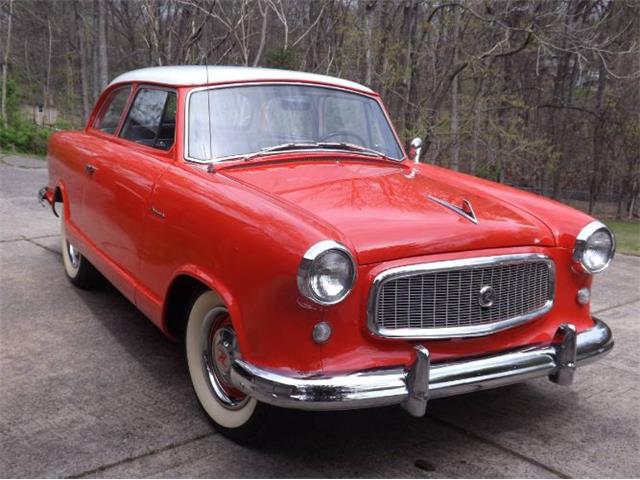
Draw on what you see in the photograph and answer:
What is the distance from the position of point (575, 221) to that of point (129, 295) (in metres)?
2.42

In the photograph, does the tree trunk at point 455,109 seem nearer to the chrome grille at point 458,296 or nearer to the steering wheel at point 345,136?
the steering wheel at point 345,136

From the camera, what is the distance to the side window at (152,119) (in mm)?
3666

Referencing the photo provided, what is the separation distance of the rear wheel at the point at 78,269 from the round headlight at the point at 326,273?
115 inches

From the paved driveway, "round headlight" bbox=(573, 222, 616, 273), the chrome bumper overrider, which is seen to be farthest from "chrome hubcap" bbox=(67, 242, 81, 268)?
"round headlight" bbox=(573, 222, 616, 273)

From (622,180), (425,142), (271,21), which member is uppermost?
(271,21)

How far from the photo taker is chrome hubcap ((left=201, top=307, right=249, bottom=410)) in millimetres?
2773

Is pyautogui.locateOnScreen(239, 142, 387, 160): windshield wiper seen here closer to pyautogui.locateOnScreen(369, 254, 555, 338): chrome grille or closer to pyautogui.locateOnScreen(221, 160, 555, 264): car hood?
pyautogui.locateOnScreen(221, 160, 555, 264): car hood

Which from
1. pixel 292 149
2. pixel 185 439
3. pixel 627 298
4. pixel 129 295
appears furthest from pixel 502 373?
pixel 627 298

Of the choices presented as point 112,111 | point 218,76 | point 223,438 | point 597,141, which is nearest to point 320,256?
point 223,438

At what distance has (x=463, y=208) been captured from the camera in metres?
2.90

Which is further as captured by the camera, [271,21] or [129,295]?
[271,21]

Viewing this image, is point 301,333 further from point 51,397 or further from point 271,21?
point 271,21

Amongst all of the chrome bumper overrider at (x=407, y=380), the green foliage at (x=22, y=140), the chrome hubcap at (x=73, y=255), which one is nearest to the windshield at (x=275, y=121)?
the chrome bumper overrider at (x=407, y=380)

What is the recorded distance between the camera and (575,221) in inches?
121
